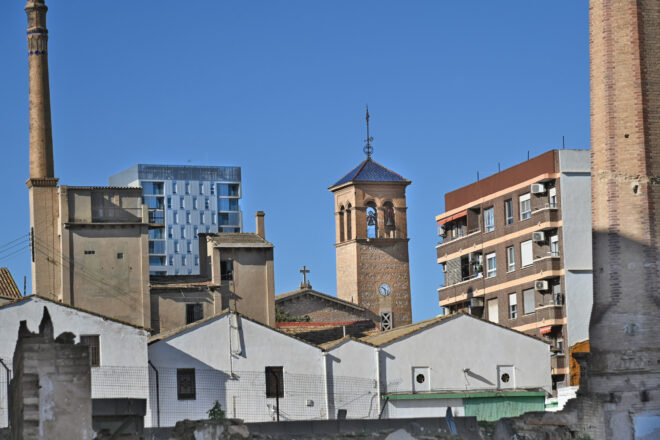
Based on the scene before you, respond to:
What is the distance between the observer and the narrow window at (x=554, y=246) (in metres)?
56.6

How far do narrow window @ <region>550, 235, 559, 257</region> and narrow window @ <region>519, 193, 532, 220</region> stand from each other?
5.49 ft

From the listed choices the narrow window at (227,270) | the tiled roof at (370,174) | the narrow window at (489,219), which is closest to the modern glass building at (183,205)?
the tiled roof at (370,174)

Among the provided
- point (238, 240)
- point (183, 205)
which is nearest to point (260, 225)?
point (238, 240)

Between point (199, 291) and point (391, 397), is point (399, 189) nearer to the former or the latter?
point (199, 291)

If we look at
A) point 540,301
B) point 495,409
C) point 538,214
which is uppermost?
point 538,214

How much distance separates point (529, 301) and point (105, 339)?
2358 centimetres

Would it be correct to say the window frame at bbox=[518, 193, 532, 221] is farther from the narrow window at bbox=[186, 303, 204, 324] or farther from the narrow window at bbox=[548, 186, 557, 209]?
the narrow window at bbox=[186, 303, 204, 324]

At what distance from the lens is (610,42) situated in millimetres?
30359

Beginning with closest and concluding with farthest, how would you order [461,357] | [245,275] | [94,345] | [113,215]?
1. [94,345]
2. [461,357]
3. [113,215]
4. [245,275]

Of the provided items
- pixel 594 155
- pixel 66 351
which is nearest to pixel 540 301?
pixel 594 155

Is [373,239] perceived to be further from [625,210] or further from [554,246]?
[625,210]

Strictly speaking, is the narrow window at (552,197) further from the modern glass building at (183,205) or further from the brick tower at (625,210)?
the modern glass building at (183,205)

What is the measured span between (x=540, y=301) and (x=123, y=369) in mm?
23044

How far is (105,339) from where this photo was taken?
39.1 m
